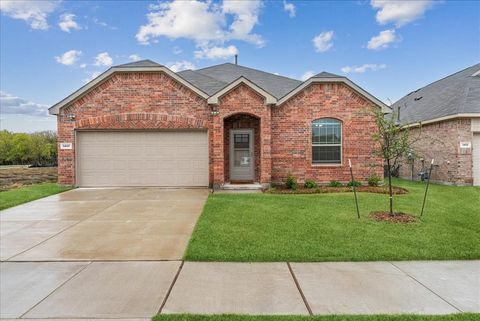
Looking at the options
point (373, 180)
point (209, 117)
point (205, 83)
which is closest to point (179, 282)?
point (209, 117)

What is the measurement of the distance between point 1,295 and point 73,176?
10.4 meters

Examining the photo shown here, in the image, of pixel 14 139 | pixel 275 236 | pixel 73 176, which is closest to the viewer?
pixel 275 236

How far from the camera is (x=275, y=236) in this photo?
19.2 ft

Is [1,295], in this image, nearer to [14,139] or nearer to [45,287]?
[45,287]

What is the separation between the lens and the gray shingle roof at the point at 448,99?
13305 mm

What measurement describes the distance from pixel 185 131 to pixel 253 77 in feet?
23.3

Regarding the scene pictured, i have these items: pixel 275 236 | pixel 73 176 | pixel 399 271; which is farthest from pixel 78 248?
pixel 73 176

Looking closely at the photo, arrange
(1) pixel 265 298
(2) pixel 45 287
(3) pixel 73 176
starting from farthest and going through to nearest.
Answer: (3) pixel 73 176
(2) pixel 45 287
(1) pixel 265 298

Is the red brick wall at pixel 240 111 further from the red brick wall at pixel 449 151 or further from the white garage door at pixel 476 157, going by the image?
the white garage door at pixel 476 157

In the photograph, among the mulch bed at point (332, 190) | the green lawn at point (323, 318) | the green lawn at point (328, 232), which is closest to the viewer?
the green lawn at point (323, 318)

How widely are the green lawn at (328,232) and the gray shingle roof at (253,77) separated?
28.8 ft

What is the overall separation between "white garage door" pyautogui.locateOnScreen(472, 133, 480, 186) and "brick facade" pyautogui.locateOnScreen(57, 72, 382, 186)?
426 centimetres

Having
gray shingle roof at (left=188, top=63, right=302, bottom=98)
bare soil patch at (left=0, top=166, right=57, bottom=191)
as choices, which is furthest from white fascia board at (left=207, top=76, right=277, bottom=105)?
bare soil patch at (left=0, top=166, right=57, bottom=191)

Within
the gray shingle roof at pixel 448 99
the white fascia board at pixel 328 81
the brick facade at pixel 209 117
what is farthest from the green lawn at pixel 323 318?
the gray shingle roof at pixel 448 99
